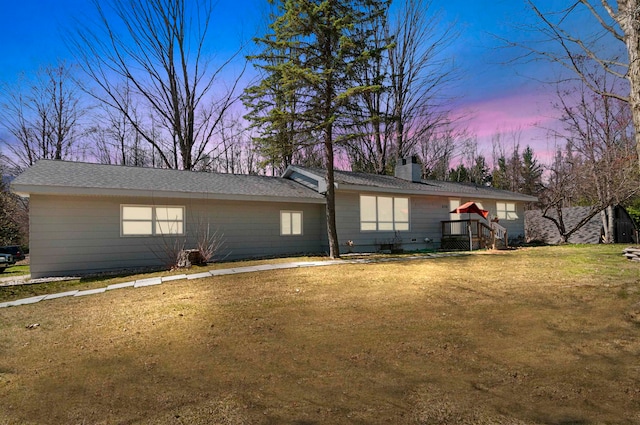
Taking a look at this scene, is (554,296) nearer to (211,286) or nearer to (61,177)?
(211,286)

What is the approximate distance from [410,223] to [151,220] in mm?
10538

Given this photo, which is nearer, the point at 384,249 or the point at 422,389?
the point at 422,389

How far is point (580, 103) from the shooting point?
19.2 m

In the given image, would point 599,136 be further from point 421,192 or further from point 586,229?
point 421,192

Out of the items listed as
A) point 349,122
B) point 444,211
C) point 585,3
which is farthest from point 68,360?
point 444,211

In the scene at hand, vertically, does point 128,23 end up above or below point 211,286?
above

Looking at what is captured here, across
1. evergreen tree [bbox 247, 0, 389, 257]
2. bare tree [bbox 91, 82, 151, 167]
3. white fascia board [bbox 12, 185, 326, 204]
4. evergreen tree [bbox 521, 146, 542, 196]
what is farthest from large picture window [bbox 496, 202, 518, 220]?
bare tree [bbox 91, 82, 151, 167]

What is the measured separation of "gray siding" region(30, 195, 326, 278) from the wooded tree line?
7.62 ft

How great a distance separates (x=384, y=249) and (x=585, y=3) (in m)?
10.7

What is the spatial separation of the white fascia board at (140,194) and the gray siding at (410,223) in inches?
53.6

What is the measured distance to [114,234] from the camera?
11055mm

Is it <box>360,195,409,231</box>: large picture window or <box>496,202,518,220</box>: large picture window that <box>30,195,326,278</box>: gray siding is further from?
<box>496,202,518,220</box>: large picture window

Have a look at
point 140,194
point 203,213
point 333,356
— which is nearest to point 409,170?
point 203,213

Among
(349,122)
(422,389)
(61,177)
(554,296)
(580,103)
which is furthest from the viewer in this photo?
(580,103)
